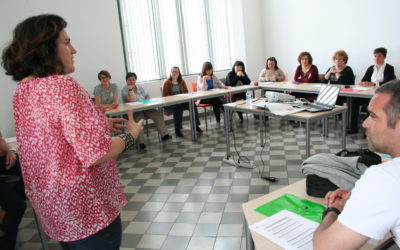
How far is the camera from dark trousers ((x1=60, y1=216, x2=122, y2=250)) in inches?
46.6

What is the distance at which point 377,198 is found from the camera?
81 cm

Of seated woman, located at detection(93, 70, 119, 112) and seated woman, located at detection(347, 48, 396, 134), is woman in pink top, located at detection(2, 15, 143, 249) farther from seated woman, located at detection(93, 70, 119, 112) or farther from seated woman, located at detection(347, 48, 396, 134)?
seated woman, located at detection(347, 48, 396, 134)

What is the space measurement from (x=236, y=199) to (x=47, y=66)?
88.8 inches

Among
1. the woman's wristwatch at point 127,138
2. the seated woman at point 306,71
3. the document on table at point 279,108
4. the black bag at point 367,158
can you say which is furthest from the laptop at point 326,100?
the woman's wristwatch at point 127,138

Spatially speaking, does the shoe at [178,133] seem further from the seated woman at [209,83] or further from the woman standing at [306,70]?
the woman standing at [306,70]

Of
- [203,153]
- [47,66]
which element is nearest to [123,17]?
[203,153]

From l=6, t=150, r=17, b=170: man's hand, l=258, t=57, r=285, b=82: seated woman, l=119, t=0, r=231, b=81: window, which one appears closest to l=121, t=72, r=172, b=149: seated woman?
l=119, t=0, r=231, b=81: window

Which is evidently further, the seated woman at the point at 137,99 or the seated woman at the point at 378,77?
the seated woman at the point at 137,99

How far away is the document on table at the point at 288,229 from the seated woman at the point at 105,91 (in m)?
4.11

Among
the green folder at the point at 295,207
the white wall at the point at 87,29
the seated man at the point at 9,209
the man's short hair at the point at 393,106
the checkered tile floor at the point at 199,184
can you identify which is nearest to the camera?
the man's short hair at the point at 393,106

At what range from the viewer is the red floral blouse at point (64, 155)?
101 cm

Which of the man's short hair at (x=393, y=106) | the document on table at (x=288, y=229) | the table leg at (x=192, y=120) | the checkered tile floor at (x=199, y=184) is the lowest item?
the checkered tile floor at (x=199, y=184)

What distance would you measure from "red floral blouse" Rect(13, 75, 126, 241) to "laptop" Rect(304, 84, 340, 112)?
2626mm

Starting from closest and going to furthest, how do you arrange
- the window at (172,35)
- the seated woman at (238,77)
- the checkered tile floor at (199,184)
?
the checkered tile floor at (199,184)
the window at (172,35)
the seated woman at (238,77)
